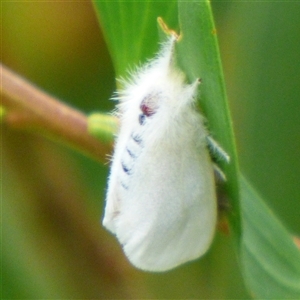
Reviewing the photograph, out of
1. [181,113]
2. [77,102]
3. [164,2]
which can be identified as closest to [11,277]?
[77,102]

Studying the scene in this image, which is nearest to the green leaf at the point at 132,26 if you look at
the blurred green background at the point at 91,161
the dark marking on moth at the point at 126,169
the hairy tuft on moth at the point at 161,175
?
the hairy tuft on moth at the point at 161,175

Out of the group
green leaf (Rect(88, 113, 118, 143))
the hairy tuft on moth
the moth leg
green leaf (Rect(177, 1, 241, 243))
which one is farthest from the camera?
green leaf (Rect(88, 113, 118, 143))

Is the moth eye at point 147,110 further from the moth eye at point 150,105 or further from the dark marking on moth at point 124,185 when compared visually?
the dark marking on moth at point 124,185

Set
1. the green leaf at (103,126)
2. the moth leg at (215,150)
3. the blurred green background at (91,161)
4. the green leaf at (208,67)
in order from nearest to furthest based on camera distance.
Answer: the green leaf at (208,67)
the moth leg at (215,150)
the green leaf at (103,126)
the blurred green background at (91,161)

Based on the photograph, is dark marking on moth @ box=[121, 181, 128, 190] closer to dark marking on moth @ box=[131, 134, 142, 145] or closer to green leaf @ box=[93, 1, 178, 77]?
dark marking on moth @ box=[131, 134, 142, 145]

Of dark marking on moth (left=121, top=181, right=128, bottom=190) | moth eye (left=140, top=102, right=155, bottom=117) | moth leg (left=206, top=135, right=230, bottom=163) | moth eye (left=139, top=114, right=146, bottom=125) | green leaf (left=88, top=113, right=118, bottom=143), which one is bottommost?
dark marking on moth (left=121, top=181, right=128, bottom=190)

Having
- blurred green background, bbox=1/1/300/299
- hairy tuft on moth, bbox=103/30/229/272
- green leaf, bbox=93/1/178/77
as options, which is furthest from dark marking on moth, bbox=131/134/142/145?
blurred green background, bbox=1/1/300/299
